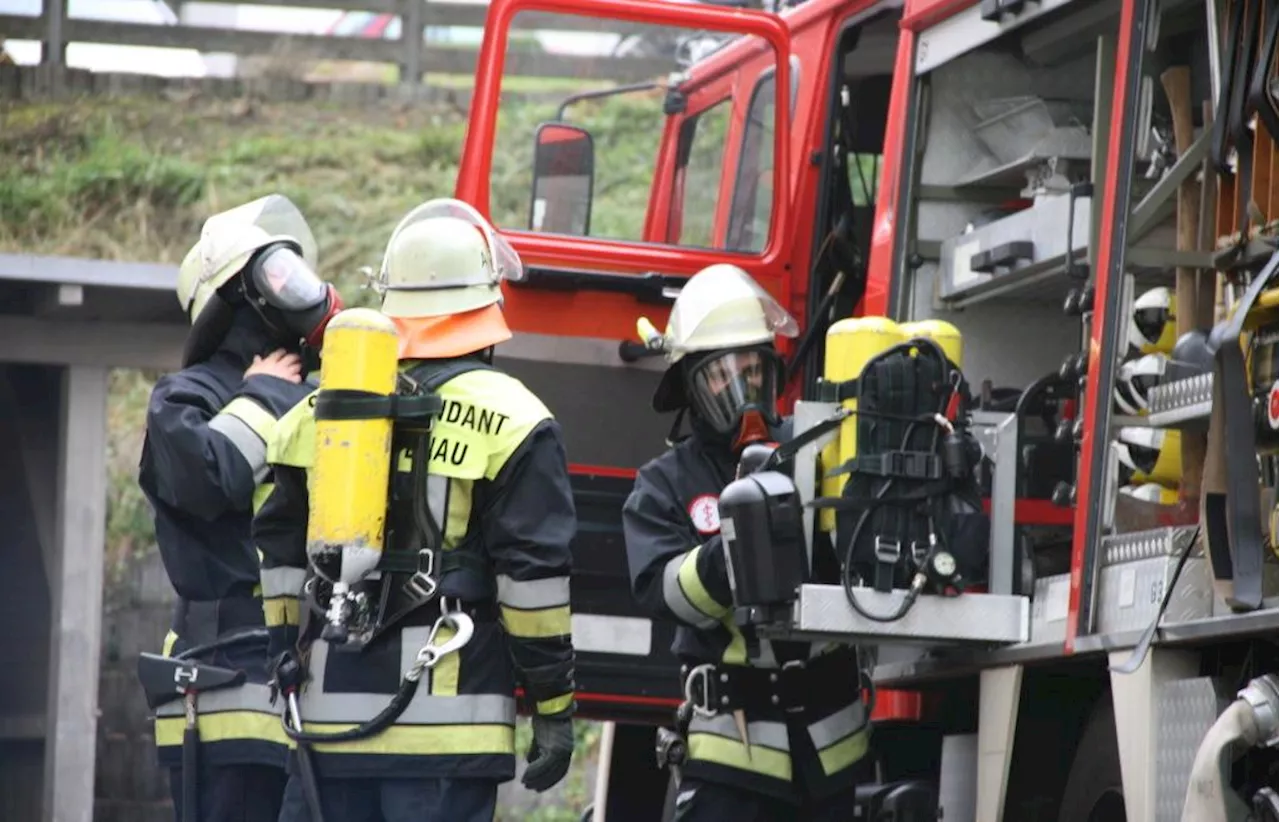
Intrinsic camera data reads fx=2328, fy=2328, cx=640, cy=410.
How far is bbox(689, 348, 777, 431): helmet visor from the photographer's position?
562cm

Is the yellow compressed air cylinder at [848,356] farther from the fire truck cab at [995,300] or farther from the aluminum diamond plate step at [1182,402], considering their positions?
the aluminum diamond plate step at [1182,402]

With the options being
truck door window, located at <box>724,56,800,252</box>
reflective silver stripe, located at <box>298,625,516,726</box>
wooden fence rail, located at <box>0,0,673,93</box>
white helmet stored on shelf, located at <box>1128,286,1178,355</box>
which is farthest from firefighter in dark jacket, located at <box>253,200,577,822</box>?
wooden fence rail, located at <box>0,0,673,93</box>

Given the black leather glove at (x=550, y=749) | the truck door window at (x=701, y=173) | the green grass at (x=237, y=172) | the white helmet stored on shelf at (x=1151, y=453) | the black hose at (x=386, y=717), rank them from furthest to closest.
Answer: the green grass at (x=237, y=172) → the truck door window at (x=701, y=173) → the white helmet stored on shelf at (x=1151, y=453) → the black leather glove at (x=550, y=749) → the black hose at (x=386, y=717)

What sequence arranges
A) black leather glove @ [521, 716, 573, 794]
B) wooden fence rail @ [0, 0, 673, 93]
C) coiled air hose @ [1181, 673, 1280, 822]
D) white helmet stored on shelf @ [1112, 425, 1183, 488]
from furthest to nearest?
wooden fence rail @ [0, 0, 673, 93] < white helmet stored on shelf @ [1112, 425, 1183, 488] < black leather glove @ [521, 716, 573, 794] < coiled air hose @ [1181, 673, 1280, 822]

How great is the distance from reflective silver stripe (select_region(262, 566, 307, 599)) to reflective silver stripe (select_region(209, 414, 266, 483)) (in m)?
0.62

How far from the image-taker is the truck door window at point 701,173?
8.41m

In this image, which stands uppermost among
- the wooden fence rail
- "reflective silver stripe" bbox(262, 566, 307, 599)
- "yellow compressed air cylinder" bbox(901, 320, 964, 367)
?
the wooden fence rail

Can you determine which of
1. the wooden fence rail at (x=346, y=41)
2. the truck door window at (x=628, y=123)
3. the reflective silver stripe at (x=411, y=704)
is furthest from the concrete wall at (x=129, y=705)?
the reflective silver stripe at (x=411, y=704)

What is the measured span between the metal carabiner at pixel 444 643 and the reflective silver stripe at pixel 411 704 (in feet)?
0.06

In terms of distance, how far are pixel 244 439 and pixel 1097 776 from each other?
7.21 feet

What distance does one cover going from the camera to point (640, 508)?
18.4ft

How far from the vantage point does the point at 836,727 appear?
554 centimetres

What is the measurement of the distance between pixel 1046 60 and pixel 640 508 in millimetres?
1733

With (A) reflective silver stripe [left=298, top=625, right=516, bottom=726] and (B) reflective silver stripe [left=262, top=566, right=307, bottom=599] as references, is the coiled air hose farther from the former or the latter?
(B) reflective silver stripe [left=262, top=566, right=307, bottom=599]
